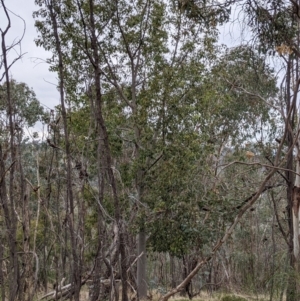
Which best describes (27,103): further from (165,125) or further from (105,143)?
(105,143)

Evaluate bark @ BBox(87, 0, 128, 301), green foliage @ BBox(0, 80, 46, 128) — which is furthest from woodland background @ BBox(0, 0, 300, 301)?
bark @ BBox(87, 0, 128, 301)

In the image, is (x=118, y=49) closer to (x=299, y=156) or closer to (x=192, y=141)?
(x=192, y=141)

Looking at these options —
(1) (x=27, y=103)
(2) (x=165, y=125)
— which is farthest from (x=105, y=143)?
(1) (x=27, y=103)

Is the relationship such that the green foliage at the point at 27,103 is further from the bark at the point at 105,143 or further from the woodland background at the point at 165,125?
the bark at the point at 105,143

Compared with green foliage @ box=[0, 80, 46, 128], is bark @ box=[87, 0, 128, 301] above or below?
below

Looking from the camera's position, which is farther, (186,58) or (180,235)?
(186,58)

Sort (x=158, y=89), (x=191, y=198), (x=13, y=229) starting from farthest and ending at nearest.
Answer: (x=158, y=89) → (x=191, y=198) → (x=13, y=229)

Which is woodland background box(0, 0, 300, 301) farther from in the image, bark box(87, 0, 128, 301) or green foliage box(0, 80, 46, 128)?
bark box(87, 0, 128, 301)

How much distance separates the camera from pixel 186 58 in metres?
10.8

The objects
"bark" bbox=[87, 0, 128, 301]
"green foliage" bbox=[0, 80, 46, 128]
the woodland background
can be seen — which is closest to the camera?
"bark" bbox=[87, 0, 128, 301]

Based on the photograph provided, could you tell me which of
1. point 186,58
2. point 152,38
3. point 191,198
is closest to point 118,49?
point 152,38

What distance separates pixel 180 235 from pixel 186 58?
406cm

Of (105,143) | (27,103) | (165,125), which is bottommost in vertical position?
(105,143)

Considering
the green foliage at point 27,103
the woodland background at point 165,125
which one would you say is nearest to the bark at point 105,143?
the woodland background at point 165,125
